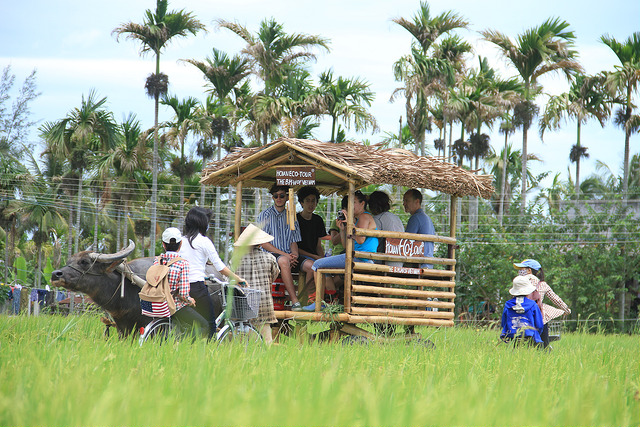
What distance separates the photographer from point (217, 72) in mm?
28531

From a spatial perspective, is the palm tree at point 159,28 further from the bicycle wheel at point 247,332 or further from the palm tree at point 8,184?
the bicycle wheel at point 247,332

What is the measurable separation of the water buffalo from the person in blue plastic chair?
4.48m

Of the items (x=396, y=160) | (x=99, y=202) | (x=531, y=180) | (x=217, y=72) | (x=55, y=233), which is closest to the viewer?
(x=396, y=160)

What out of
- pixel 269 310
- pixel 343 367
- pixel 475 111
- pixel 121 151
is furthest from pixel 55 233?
pixel 343 367

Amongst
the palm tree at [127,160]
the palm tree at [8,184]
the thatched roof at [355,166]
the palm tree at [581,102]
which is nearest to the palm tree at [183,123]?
the palm tree at [127,160]

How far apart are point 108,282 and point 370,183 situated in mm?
3352

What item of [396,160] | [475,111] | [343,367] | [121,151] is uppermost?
[475,111]

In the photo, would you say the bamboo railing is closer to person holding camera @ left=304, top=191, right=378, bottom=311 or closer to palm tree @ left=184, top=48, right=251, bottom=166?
person holding camera @ left=304, top=191, right=378, bottom=311

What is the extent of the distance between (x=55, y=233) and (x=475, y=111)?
29.1 m

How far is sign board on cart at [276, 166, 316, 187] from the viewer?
8289 millimetres

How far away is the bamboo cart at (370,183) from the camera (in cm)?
797

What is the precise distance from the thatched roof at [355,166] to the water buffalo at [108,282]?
1830 millimetres

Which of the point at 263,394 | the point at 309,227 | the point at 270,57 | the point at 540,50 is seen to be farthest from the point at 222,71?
the point at 263,394

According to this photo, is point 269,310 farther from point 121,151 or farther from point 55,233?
point 55,233
